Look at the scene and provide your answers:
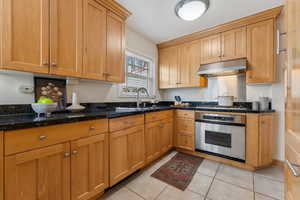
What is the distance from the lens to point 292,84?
0.66m

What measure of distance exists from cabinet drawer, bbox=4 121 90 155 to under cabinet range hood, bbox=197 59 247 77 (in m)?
2.41

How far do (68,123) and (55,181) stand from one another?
1.53 ft

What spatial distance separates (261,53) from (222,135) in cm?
155

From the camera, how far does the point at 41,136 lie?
0.93 metres

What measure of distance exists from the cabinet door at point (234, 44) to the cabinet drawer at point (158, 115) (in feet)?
4.99

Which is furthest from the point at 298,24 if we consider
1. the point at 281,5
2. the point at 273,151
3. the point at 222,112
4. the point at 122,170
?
the point at 273,151

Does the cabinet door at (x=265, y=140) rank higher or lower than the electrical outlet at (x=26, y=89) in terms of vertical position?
lower

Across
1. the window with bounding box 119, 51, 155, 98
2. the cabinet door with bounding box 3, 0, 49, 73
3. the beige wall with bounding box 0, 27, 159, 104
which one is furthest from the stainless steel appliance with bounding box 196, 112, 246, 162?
the cabinet door with bounding box 3, 0, 49, 73

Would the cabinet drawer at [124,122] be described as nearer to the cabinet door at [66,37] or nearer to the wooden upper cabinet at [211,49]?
the cabinet door at [66,37]

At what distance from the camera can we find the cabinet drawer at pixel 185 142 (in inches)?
96.2

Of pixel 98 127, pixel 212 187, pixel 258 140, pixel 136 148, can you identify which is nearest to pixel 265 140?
pixel 258 140

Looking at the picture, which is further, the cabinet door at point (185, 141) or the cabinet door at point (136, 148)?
the cabinet door at point (185, 141)

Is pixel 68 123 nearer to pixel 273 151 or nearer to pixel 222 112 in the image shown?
pixel 222 112

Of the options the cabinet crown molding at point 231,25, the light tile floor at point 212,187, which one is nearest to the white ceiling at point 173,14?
the cabinet crown molding at point 231,25
